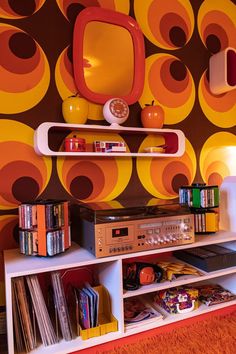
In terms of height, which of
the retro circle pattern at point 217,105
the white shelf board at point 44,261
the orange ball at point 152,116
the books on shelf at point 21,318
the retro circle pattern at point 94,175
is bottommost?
the books on shelf at point 21,318

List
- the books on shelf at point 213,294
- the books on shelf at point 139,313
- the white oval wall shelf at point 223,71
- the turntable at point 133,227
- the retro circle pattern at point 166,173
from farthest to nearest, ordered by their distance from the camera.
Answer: the white oval wall shelf at point 223,71, the retro circle pattern at point 166,173, the books on shelf at point 213,294, the books on shelf at point 139,313, the turntable at point 133,227

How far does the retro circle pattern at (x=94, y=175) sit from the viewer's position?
1.37m

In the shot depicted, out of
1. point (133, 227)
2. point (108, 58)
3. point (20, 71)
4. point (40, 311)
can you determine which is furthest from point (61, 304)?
point (108, 58)

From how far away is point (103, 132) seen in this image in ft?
4.71

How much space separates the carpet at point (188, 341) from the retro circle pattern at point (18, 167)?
716 millimetres

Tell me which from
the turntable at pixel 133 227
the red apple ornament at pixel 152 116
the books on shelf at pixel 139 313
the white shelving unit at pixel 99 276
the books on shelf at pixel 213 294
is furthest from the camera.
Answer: the red apple ornament at pixel 152 116

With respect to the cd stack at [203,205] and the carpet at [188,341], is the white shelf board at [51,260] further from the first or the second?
the carpet at [188,341]

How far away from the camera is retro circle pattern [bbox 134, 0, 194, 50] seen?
157cm

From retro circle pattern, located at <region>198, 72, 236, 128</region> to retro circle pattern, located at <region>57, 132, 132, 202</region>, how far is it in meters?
0.67

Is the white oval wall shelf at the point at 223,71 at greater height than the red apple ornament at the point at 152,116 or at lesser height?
greater

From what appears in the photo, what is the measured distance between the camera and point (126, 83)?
4.86 ft

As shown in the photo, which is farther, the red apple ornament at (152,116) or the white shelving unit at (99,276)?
the red apple ornament at (152,116)

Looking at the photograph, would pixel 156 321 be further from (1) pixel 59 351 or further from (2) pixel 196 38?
(2) pixel 196 38

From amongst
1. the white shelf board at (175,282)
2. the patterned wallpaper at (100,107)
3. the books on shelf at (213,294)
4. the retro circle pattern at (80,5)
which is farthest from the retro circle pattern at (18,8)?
the books on shelf at (213,294)
